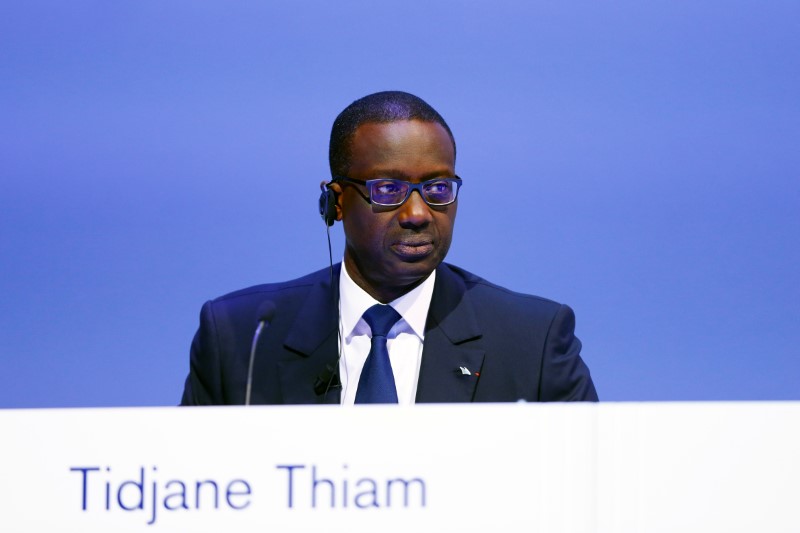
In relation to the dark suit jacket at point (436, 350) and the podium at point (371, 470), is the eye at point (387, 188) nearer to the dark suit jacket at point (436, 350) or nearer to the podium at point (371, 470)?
the dark suit jacket at point (436, 350)

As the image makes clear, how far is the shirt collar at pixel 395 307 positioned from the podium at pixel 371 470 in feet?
2.25

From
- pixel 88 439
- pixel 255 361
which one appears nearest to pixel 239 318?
pixel 255 361

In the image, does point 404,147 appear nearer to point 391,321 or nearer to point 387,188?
point 387,188

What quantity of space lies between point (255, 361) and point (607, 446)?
3.09 feet

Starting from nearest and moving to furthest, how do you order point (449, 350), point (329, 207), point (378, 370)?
point (378, 370), point (449, 350), point (329, 207)

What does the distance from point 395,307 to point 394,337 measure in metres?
0.07

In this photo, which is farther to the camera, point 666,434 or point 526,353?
point 526,353

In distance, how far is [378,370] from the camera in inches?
91.0

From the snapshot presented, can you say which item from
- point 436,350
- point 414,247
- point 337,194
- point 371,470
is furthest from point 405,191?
point 371,470

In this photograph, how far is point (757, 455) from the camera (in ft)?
5.83

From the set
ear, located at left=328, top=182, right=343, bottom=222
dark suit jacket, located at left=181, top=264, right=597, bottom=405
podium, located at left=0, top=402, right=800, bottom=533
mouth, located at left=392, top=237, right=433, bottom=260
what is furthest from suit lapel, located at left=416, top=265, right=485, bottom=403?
podium, located at left=0, top=402, right=800, bottom=533

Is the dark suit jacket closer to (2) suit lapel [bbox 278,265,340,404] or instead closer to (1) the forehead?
(2) suit lapel [bbox 278,265,340,404]

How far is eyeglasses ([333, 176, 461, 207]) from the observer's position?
236 cm

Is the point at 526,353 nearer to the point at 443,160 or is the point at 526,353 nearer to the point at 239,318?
the point at 443,160
